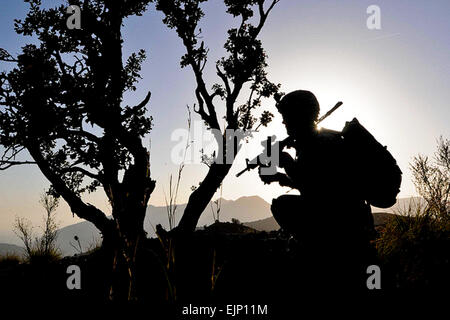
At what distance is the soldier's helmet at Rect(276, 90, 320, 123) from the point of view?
181 cm

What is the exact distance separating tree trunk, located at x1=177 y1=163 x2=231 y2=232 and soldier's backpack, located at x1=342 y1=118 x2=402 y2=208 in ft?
22.4

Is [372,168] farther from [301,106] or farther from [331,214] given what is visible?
[301,106]

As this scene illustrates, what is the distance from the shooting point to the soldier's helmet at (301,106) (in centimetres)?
181

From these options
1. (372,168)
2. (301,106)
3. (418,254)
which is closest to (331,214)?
(372,168)

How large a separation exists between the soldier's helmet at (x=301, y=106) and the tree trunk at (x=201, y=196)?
665cm

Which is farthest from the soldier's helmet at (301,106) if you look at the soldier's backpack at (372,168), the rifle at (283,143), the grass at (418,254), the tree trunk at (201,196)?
the tree trunk at (201,196)

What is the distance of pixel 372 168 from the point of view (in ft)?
5.27

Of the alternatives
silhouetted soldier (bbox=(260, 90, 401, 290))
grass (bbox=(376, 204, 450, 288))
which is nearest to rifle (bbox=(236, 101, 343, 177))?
silhouetted soldier (bbox=(260, 90, 401, 290))

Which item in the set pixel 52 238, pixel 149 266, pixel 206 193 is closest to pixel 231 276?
pixel 149 266

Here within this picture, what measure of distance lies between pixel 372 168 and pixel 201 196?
722cm

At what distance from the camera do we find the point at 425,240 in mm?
3537

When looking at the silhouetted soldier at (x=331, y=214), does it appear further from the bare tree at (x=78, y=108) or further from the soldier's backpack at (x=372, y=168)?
the bare tree at (x=78, y=108)

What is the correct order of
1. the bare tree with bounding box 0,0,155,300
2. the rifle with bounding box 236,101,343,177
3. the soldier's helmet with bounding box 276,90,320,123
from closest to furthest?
the soldier's helmet with bounding box 276,90,320,123 → the rifle with bounding box 236,101,343,177 → the bare tree with bounding box 0,0,155,300

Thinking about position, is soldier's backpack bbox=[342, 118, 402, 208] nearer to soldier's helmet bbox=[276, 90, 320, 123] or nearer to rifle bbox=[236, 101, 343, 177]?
soldier's helmet bbox=[276, 90, 320, 123]
